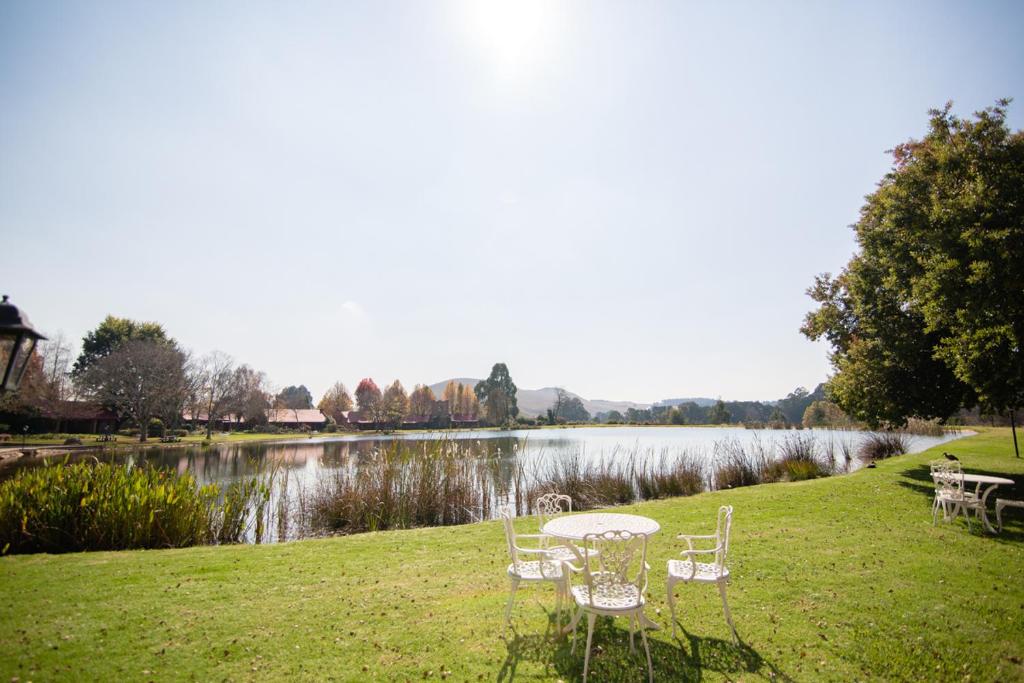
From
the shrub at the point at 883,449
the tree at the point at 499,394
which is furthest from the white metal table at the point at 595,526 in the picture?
the tree at the point at 499,394

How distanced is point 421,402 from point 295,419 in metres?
19.5

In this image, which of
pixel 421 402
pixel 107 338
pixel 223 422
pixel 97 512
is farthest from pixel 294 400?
pixel 97 512

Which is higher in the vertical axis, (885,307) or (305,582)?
(885,307)

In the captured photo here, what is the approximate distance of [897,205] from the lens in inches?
350

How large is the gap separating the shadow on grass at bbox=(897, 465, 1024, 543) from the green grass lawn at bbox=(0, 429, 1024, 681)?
12cm

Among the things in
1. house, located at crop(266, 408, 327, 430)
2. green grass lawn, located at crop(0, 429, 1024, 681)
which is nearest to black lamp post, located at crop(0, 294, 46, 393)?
green grass lawn, located at crop(0, 429, 1024, 681)

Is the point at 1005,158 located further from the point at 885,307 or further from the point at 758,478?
the point at 758,478

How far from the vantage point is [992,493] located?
9359 millimetres

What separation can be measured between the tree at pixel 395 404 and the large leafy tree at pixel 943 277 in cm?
5408

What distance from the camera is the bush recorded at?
23.2 ft

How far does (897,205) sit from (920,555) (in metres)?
6.32

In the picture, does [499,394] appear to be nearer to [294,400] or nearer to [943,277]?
[294,400]

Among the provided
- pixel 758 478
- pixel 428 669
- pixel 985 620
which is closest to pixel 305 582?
pixel 428 669

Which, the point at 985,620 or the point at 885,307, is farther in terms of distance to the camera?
the point at 885,307
